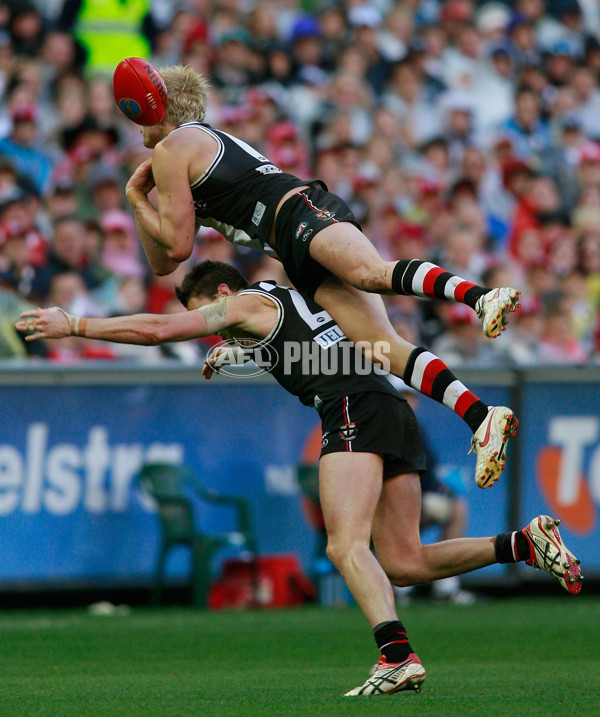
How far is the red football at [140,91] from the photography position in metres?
6.54

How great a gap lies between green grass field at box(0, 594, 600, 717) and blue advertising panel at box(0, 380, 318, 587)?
1.66 feet

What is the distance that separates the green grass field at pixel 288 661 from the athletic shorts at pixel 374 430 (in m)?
1.07

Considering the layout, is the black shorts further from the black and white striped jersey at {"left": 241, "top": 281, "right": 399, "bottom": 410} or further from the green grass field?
the green grass field

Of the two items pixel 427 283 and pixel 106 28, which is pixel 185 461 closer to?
pixel 427 283

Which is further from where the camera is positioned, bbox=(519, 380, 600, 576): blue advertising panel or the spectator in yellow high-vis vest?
the spectator in yellow high-vis vest

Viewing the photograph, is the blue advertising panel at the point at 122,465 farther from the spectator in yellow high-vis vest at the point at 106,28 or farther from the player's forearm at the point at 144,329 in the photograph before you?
the spectator in yellow high-vis vest at the point at 106,28

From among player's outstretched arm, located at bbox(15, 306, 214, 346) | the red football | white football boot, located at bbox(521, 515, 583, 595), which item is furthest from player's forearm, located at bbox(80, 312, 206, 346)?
white football boot, located at bbox(521, 515, 583, 595)

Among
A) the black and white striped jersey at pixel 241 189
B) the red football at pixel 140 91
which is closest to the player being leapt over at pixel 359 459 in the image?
the black and white striped jersey at pixel 241 189

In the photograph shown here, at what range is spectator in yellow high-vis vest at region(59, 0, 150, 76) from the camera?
14750 millimetres

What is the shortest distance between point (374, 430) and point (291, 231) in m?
1.07

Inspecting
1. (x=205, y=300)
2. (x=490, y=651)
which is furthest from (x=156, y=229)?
(x=490, y=651)

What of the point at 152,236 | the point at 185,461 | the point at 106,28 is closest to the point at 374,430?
the point at 152,236

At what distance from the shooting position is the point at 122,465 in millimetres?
10891

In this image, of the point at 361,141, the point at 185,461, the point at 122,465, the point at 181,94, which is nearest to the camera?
the point at 181,94
